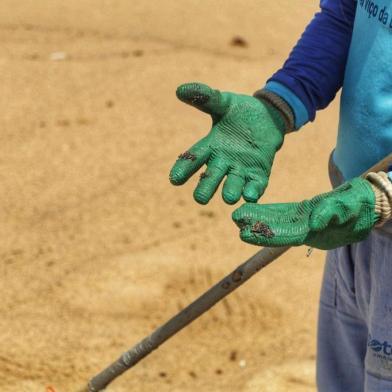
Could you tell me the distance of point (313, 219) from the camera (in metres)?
1.57

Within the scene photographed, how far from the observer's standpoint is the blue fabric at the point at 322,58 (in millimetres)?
1957

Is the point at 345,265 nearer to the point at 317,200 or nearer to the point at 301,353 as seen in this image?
the point at 317,200

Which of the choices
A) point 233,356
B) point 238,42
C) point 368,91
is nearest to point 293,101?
point 368,91

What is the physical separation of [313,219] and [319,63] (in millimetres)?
517

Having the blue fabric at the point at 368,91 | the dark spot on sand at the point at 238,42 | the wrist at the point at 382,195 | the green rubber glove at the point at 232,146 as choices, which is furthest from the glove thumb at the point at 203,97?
the dark spot on sand at the point at 238,42

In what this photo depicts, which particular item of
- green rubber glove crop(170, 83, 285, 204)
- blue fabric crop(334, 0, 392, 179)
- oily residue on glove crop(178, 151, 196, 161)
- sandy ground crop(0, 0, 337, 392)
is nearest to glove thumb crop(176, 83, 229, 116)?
green rubber glove crop(170, 83, 285, 204)

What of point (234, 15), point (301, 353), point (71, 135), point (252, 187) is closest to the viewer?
point (252, 187)

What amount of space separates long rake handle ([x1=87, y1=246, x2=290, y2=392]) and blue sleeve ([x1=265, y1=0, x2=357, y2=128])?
12.7 inches

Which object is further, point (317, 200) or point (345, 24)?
Result: point (345, 24)

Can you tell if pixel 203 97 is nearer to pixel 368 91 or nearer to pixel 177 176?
pixel 177 176

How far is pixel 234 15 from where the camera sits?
5.04 m

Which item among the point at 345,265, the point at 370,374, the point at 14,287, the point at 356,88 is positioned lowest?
the point at 14,287

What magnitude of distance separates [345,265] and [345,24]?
535mm

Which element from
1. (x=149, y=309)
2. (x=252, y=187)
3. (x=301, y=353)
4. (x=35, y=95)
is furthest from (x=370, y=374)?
(x=35, y=95)
